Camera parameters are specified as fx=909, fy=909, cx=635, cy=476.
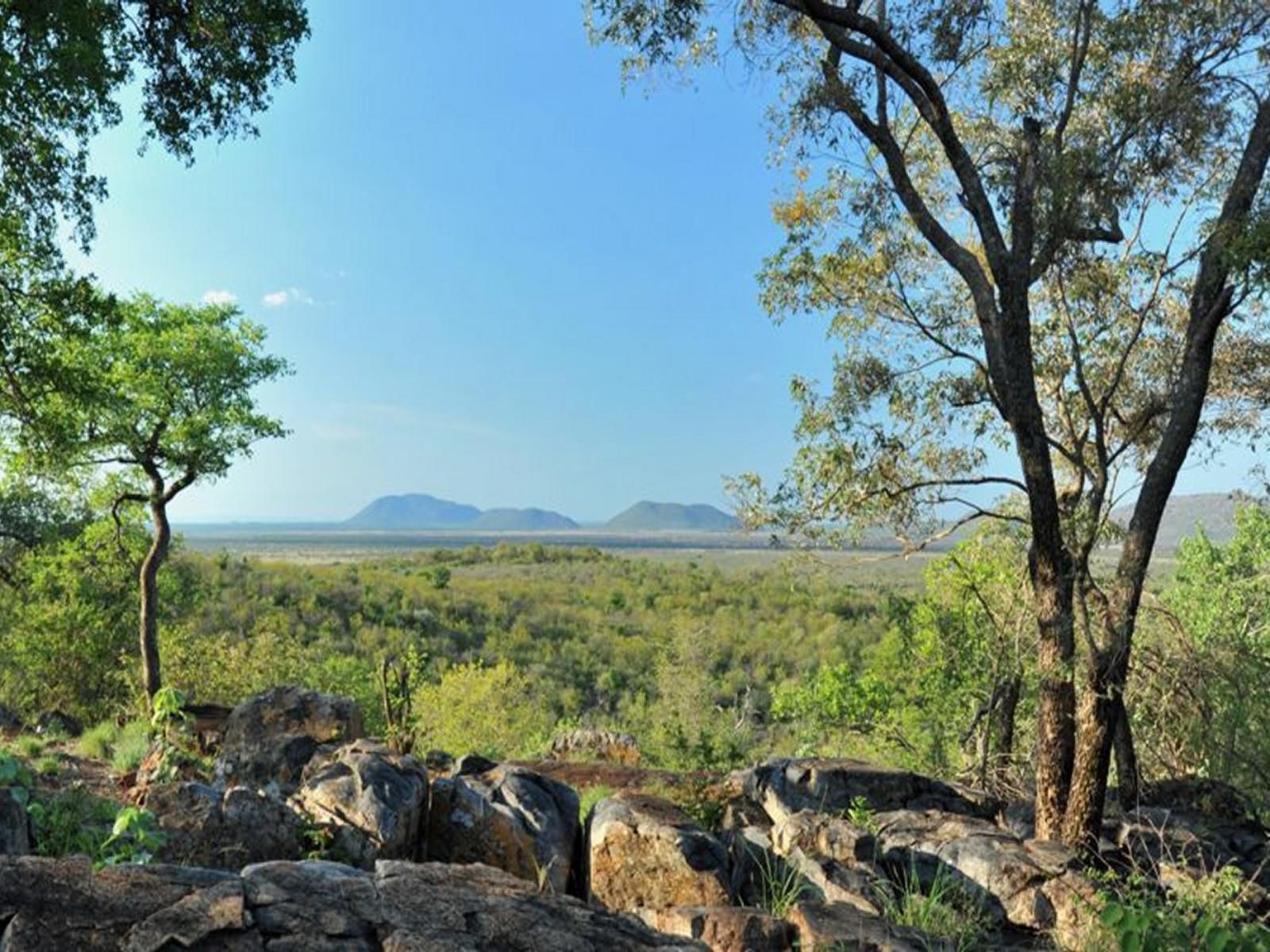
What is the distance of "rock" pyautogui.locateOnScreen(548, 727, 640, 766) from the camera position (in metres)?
18.6

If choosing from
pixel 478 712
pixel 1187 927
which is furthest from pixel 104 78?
pixel 478 712

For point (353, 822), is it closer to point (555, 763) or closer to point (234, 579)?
point (555, 763)

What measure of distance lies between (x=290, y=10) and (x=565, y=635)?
57.7 metres

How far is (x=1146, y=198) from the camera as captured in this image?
477 inches

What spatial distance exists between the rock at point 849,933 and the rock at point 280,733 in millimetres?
5563

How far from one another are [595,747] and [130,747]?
31.8 feet

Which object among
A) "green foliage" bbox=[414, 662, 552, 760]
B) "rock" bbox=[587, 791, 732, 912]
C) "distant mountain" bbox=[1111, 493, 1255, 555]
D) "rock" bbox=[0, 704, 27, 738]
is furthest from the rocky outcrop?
"distant mountain" bbox=[1111, 493, 1255, 555]

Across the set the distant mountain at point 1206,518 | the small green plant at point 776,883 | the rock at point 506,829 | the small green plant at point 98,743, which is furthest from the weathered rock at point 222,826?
the distant mountain at point 1206,518

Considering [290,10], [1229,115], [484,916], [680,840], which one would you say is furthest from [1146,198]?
[484,916]

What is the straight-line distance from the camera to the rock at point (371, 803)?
7.33 m

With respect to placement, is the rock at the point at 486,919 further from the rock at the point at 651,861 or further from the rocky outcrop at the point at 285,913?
the rock at the point at 651,861

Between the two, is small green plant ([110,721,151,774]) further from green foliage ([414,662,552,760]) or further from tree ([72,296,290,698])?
green foliage ([414,662,552,760])

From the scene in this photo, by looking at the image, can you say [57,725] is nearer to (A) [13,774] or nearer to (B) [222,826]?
(B) [222,826]

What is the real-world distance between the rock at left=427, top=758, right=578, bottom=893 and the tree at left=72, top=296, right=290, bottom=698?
37.0 ft
